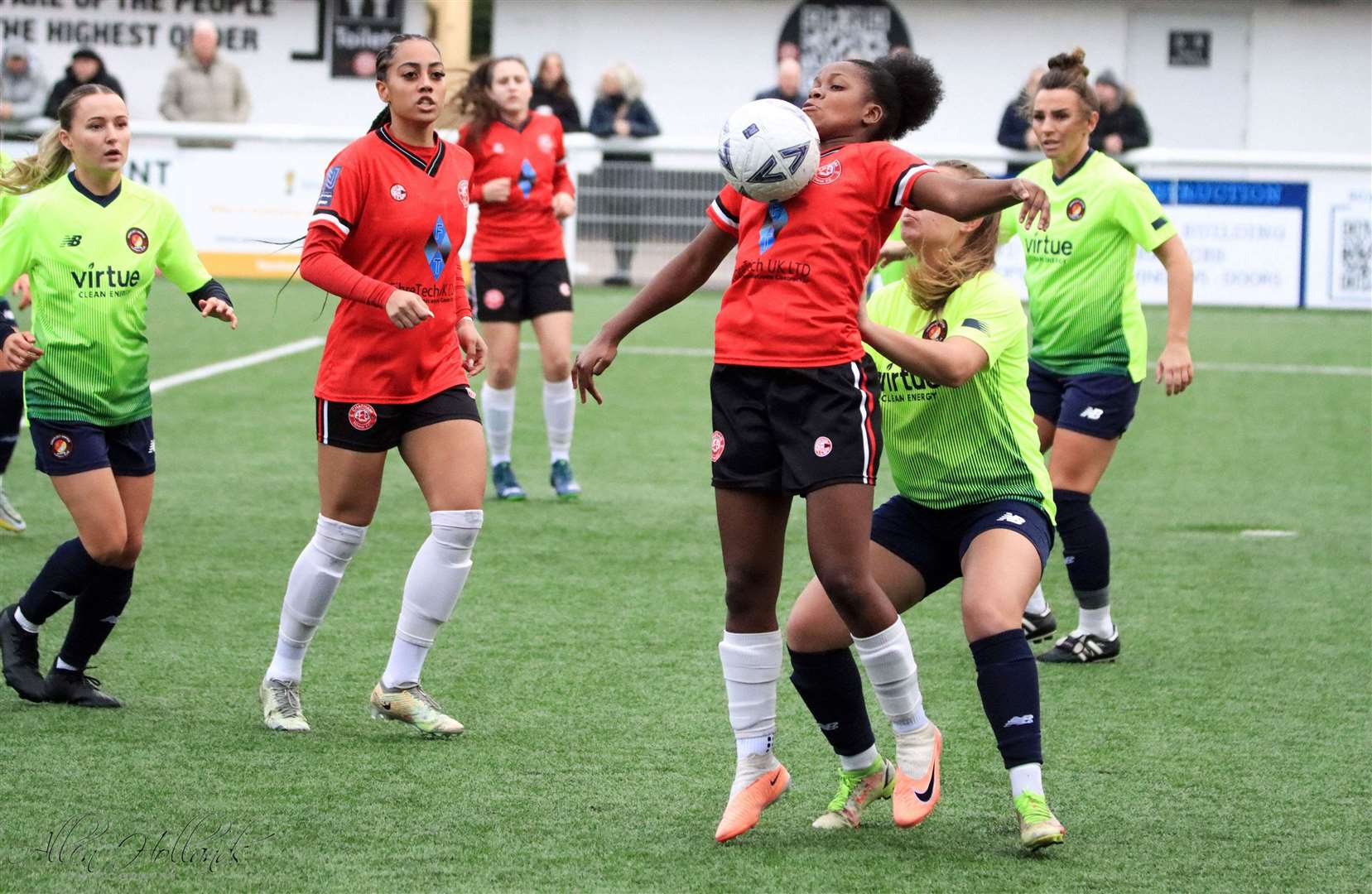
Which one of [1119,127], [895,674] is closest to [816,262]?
[895,674]

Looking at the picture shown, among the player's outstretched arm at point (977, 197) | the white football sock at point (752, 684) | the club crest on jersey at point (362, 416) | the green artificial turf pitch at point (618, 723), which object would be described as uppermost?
the player's outstretched arm at point (977, 197)

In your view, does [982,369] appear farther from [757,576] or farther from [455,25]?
[455,25]

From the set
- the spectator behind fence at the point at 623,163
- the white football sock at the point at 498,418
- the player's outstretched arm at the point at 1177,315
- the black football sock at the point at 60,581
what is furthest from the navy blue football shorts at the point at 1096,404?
the spectator behind fence at the point at 623,163

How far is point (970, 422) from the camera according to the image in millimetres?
4691

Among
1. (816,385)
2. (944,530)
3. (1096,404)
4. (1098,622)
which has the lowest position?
(1098,622)

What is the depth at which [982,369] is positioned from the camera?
15.0 ft

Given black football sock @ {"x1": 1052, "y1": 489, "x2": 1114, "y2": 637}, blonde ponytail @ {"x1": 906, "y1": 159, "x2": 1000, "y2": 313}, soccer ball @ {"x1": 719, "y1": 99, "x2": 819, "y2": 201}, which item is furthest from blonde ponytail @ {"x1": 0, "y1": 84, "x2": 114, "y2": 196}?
black football sock @ {"x1": 1052, "y1": 489, "x2": 1114, "y2": 637}

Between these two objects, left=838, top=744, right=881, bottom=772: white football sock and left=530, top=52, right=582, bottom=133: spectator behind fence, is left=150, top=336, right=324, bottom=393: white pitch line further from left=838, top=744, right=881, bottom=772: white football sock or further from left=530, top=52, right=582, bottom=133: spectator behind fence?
left=838, top=744, right=881, bottom=772: white football sock

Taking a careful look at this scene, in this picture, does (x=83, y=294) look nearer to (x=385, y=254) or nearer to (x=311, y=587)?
(x=385, y=254)

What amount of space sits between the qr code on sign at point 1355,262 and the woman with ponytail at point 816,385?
1518 centimetres

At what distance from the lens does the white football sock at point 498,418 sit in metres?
9.51

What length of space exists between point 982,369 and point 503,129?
18.1 ft

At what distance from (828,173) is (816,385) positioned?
0.49 metres

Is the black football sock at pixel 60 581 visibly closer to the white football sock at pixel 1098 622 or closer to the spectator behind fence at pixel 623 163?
the white football sock at pixel 1098 622
